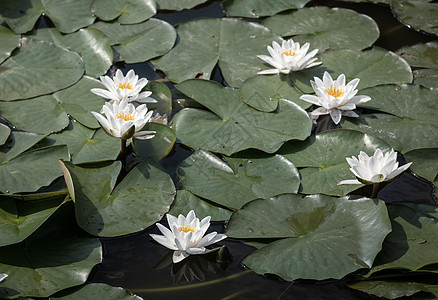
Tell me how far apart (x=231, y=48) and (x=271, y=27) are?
1.52 feet

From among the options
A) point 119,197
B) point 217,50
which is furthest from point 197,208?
point 217,50

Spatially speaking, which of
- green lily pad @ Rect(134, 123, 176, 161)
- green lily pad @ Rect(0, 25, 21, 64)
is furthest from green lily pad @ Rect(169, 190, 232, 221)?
green lily pad @ Rect(0, 25, 21, 64)

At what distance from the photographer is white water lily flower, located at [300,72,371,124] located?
3.31 meters

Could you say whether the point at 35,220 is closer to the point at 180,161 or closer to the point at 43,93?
the point at 180,161

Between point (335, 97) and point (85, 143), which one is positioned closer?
point (85, 143)

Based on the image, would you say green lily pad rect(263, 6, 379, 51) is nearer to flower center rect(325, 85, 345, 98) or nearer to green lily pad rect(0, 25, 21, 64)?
flower center rect(325, 85, 345, 98)

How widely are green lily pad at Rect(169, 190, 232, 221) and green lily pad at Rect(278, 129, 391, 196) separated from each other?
48cm

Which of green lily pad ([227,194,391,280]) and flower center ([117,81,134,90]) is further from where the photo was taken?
flower center ([117,81,134,90])

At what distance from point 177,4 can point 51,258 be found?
8.53 ft

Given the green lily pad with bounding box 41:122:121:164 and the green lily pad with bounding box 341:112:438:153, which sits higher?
the green lily pad with bounding box 41:122:121:164

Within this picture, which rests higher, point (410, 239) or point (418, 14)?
point (418, 14)

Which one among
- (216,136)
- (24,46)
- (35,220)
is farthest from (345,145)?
(24,46)

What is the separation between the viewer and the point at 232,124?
3277 millimetres

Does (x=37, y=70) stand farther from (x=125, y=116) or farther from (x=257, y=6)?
(x=257, y=6)
